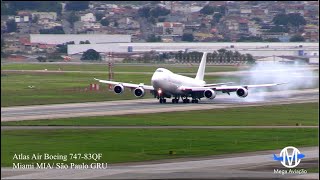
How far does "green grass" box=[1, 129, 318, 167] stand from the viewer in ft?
145

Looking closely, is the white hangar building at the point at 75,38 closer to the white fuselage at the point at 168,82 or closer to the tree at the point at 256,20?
the white fuselage at the point at 168,82

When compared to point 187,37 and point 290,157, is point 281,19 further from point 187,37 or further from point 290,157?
point 290,157

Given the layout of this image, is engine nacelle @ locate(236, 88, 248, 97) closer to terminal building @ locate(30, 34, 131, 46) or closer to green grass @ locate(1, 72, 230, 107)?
green grass @ locate(1, 72, 230, 107)

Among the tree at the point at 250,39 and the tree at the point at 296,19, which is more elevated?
the tree at the point at 296,19

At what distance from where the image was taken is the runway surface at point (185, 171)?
36.7 meters

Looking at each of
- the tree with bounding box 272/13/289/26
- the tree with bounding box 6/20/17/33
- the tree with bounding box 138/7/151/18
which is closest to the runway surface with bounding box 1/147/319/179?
the tree with bounding box 6/20/17/33

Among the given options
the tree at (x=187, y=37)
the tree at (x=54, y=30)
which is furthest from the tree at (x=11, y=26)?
the tree at (x=187, y=37)

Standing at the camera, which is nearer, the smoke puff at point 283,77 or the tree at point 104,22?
the smoke puff at point 283,77

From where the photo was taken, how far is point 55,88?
90.2 m

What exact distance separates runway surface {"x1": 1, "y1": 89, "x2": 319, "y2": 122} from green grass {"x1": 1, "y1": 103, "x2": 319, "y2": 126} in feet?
7.40

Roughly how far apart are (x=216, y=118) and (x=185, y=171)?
87.1 feet

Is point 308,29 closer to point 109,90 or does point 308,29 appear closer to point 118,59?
point 118,59

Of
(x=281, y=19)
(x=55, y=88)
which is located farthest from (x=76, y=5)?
(x=281, y=19)

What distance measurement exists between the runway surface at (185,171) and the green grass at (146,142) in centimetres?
155
